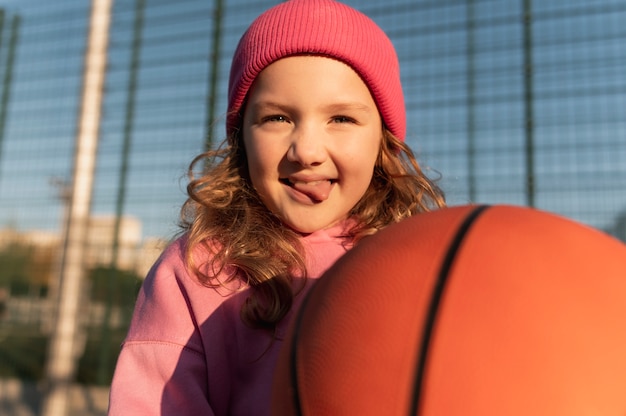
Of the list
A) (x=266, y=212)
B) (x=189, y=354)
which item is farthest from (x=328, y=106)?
(x=189, y=354)

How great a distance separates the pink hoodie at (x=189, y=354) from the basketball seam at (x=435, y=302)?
518 millimetres

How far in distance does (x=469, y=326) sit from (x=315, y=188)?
0.68 meters

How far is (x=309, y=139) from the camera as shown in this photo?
4.69 feet

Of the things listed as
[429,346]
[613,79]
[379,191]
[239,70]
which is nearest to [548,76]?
[613,79]

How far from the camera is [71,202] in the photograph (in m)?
4.51

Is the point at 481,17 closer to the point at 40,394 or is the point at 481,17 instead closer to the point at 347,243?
the point at 347,243

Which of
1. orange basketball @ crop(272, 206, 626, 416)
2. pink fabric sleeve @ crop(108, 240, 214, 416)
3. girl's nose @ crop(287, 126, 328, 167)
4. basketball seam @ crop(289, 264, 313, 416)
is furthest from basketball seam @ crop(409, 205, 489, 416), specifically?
pink fabric sleeve @ crop(108, 240, 214, 416)

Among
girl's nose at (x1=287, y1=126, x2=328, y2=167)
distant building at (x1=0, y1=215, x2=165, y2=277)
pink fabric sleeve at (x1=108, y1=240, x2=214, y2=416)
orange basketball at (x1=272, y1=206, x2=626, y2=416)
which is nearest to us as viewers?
orange basketball at (x1=272, y1=206, x2=626, y2=416)

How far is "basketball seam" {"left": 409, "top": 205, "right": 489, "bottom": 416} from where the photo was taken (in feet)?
2.82

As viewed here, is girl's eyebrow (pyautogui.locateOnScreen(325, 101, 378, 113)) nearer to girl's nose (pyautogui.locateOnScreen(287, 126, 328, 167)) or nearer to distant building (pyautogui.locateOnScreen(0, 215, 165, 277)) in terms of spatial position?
girl's nose (pyautogui.locateOnScreen(287, 126, 328, 167))

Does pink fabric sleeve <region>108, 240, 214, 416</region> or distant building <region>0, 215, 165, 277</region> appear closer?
pink fabric sleeve <region>108, 240, 214, 416</region>

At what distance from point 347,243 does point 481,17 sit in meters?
2.80

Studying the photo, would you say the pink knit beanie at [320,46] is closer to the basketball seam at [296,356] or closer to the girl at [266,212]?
the girl at [266,212]

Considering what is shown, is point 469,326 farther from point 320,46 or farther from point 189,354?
point 320,46
